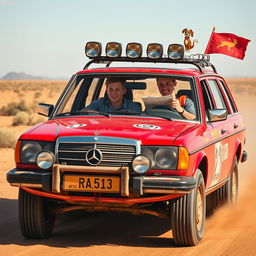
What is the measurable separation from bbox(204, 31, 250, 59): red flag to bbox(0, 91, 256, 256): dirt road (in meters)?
2.48

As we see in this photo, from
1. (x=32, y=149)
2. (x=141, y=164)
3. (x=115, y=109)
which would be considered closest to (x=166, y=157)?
(x=141, y=164)

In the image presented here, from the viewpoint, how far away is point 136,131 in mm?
6715

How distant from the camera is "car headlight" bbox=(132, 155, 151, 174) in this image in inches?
252

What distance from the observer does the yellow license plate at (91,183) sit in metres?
6.38

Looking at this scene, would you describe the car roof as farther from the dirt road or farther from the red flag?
the red flag

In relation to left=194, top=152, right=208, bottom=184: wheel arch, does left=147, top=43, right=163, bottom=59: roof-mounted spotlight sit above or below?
above

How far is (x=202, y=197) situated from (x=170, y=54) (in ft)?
6.36

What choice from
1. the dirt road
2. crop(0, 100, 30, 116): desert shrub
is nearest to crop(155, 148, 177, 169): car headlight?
the dirt road

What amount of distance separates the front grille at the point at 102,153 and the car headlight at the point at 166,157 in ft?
0.54

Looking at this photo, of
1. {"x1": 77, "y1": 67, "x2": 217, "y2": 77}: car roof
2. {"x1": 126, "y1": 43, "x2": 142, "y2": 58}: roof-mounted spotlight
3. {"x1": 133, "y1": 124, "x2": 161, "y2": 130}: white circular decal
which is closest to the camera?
{"x1": 133, "y1": 124, "x2": 161, "y2": 130}: white circular decal

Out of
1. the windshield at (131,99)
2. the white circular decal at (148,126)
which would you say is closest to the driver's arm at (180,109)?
the windshield at (131,99)

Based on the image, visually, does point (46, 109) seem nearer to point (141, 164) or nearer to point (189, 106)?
point (189, 106)

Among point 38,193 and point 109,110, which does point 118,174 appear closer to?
point 38,193

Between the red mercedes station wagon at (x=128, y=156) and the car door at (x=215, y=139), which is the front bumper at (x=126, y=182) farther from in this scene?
the car door at (x=215, y=139)
